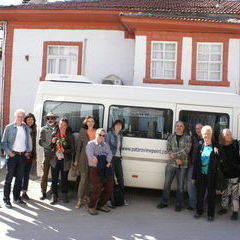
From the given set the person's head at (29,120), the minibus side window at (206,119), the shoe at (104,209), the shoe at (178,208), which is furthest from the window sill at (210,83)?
the shoe at (104,209)

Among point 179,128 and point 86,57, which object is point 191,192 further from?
point 86,57

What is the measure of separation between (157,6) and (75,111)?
801cm

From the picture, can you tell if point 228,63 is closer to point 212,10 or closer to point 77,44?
point 212,10

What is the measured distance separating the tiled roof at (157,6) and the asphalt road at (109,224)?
8314 millimetres

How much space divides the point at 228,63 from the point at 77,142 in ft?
24.0

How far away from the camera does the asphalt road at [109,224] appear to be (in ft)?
17.1

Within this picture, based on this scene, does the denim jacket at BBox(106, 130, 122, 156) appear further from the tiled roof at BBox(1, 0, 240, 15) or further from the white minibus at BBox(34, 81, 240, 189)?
the tiled roof at BBox(1, 0, 240, 15)

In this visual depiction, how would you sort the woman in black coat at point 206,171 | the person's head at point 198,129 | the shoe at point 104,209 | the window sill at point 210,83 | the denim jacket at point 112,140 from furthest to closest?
1. the window sill at point 210,83
2. the person's head at point 198,129
3. the denim jacket at point 112,140
4. the shoe at point 104,209
5. the woman in black coat at point 206,171

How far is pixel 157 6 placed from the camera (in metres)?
13.6

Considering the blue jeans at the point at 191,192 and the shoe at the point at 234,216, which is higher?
the blue jeans at the point at 191,192

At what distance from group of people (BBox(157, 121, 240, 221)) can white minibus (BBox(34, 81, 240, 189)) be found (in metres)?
0.37

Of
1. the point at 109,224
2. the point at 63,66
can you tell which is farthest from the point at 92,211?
the point at 63,66

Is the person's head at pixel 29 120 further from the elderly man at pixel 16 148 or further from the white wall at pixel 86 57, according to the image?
the white wall at pixel 86 57

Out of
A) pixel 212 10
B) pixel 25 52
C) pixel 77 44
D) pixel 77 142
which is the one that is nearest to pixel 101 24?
pixel 77 44
